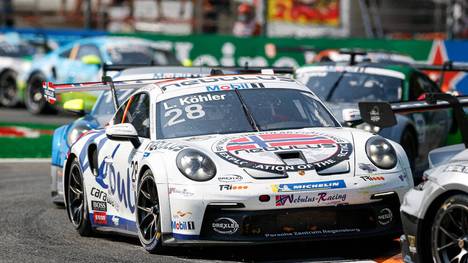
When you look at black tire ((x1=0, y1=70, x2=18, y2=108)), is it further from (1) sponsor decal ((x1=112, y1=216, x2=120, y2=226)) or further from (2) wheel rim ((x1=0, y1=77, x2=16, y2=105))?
(1) sponsor decal ((x1=112, y1=216, x2=120, y2=226))

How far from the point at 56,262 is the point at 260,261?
1312mm

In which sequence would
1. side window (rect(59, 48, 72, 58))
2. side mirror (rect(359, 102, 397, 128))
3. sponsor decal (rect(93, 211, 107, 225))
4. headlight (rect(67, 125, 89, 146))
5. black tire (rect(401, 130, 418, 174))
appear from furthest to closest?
side window (rect(59, 48, 72, 58)) → black tire (rect(401, 130, 418, 174)) → headlight (rect(67, 125, 89, 146)) → sponsor decal (rect(93, 211, 107, 225)) → side mirror (rect(359, 102, 397, 128))

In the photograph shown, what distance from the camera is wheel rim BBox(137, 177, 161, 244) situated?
808 centimetres

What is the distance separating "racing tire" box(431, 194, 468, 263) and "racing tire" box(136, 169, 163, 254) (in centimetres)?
223

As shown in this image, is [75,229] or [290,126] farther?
[75,229]

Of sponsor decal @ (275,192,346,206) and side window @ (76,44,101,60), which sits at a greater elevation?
sponsor decal @ (275,192,346,206)

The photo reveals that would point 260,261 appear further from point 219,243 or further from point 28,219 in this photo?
point 28,219

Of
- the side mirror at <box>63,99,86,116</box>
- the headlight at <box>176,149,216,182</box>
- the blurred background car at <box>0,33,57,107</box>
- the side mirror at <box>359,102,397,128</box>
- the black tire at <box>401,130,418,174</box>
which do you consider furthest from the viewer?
the blurred background car at <box>0,33,57,107</box>

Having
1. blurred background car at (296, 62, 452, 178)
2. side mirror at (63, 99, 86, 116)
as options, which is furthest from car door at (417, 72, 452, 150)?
side mirror at (63, 99, 86, 116)

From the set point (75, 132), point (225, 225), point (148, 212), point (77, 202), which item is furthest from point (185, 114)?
point (75, 132)

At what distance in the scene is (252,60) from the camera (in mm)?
25141

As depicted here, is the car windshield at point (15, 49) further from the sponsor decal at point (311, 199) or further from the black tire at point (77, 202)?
the sponsor decal at point (311, 199)

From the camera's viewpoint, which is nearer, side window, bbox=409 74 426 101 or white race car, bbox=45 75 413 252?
white race car, bbox=45 75 413 252

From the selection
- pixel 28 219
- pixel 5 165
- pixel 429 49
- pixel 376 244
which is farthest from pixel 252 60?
pixel 376 244
